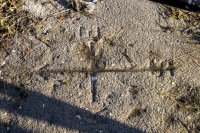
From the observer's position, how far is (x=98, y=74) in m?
2.80

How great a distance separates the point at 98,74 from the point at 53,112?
453 mm

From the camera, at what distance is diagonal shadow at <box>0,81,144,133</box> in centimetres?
258

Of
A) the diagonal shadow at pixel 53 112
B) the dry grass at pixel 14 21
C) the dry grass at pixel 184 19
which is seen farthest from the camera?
the dry grass at pixel 184 19

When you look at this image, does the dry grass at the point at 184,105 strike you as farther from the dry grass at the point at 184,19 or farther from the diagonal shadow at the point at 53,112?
the dry grass at the point at 184,19

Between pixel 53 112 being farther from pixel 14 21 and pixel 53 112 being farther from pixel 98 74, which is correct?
pixel 14 21

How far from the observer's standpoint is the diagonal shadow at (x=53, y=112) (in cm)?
258

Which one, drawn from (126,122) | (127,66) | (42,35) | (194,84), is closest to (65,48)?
(42,35)

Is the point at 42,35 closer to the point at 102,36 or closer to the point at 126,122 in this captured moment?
the point at 102,36

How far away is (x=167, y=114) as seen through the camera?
2.66 m

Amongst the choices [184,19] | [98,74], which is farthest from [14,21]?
[184,19]

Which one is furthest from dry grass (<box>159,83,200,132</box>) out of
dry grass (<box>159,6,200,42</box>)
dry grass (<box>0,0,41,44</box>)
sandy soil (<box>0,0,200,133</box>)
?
dry grass (<box>0,0,41,44</box>)

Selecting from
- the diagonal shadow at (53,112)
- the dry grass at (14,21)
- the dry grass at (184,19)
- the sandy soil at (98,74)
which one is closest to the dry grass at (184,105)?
the sandy soil at (98,74)

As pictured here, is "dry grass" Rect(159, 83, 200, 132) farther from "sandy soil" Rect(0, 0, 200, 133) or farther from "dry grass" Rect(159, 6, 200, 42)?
"dry grass" Rect(159, 6, 200, 42)

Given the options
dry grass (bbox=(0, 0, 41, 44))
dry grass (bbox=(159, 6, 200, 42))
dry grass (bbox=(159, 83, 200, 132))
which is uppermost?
dry grass (bbox=(0, 0, 41, 44))
